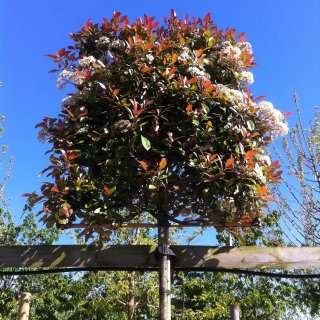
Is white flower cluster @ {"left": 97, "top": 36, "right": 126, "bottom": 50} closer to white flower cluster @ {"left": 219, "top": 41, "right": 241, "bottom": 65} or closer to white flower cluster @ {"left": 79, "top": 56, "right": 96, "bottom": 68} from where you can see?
white flower cluster @ {"left": 79, "top": 56, "right": 96, "bottom": 68}

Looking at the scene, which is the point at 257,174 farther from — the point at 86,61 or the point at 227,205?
the point at 86,61

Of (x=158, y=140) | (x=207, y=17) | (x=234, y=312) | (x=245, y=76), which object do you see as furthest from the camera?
(x=234, y=312)

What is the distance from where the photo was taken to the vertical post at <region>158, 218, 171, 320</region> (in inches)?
80.1

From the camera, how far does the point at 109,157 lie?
222 cm

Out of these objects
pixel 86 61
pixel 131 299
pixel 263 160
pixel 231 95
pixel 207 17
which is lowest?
pixel 131 299

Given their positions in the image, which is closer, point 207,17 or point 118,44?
point 118,44

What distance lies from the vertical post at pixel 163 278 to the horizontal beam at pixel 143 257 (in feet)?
0.47

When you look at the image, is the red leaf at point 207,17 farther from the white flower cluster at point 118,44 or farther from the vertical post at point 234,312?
the vertical post at point 234,312

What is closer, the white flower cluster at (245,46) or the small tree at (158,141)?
the small tree at (158,141)

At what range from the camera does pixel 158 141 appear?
233 cm

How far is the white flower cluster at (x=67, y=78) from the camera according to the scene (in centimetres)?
246

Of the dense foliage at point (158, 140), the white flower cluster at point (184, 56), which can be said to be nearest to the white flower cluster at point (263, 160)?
the dense foliage at point (158, 140)

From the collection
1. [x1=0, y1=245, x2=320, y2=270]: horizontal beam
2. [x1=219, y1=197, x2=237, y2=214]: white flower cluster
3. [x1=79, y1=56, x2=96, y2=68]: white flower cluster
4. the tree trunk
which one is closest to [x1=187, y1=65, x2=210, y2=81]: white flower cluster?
[x1=79, y1=56, x2=96, y2=68]: white flower cluster

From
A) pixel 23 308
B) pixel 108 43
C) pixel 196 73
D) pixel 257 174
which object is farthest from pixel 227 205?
pixel 23 308
